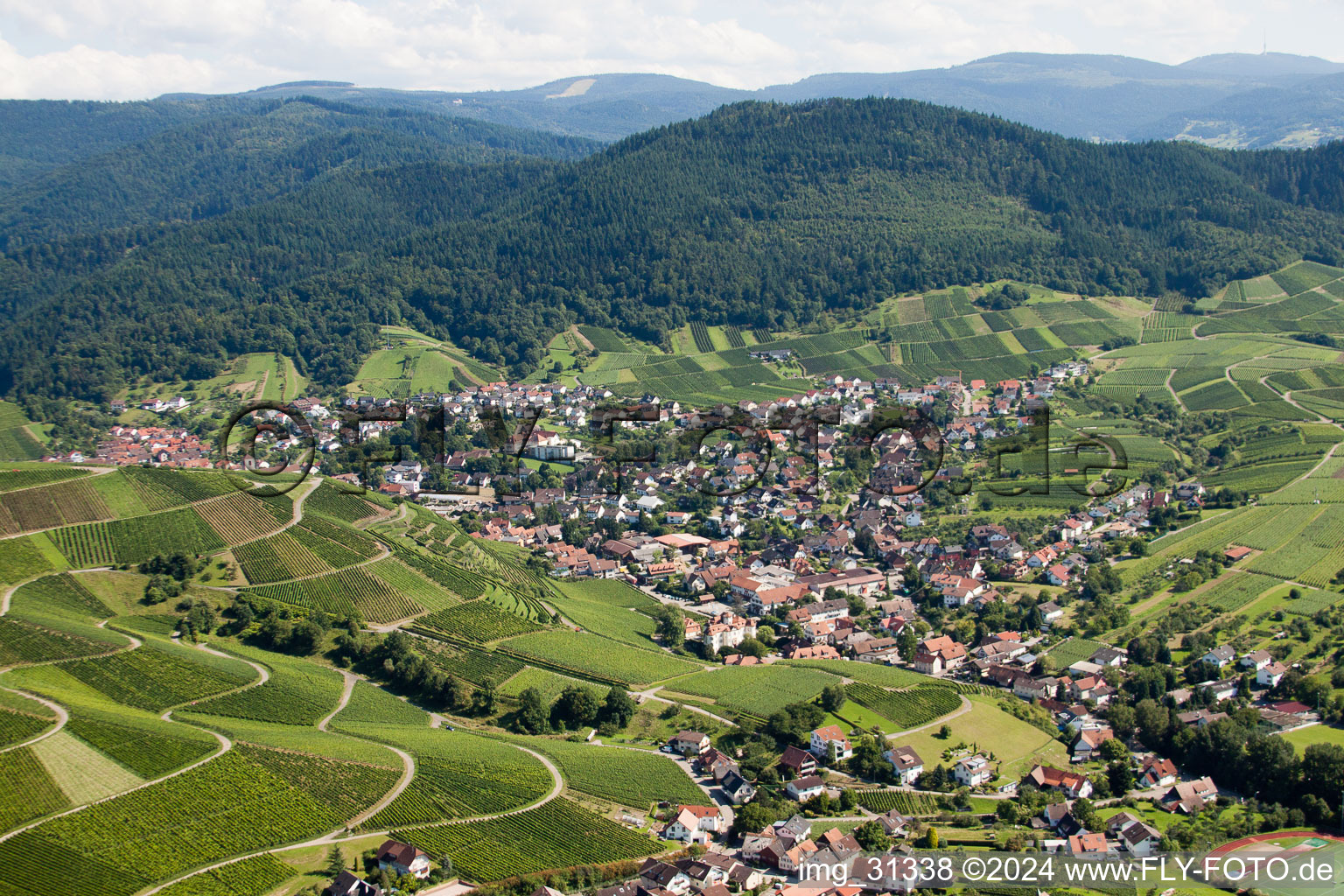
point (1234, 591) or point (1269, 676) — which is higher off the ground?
point (1234, 591)

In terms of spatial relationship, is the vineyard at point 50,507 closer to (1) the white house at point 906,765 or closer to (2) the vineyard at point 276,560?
(2) the vineyard at point 276,560

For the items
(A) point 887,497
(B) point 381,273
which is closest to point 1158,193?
(A) point 887,497

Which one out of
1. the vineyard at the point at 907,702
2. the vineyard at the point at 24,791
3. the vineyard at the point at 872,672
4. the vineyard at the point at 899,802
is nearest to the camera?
the vineyard at the point at 24,791

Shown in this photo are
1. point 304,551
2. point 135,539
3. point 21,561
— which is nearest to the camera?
point 21,561

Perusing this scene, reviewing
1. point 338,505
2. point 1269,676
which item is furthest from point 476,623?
point 1269,676

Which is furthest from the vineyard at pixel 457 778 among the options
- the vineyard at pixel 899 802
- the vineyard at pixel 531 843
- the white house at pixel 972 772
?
the white house at pixel 972 772

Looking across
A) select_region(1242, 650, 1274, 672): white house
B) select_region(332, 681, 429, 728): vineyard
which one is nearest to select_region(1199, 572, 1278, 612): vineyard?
select_region(1242, 650, 1274, 672): white house

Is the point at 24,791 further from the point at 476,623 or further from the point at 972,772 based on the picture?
the point at 972,772
